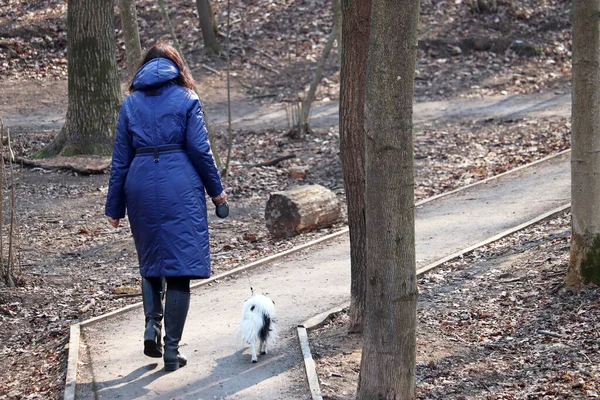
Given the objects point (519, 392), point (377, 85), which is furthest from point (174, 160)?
point (519, 392)

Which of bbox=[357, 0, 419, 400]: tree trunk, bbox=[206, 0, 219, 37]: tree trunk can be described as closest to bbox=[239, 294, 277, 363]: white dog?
bbox=[357, 0, 419, 400]: tree trunk

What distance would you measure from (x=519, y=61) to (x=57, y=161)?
13.2 m

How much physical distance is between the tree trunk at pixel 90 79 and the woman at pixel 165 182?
7977mm

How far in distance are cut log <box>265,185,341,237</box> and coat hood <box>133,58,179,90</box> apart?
4.56 meters

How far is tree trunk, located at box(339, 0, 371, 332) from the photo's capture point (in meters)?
5.73

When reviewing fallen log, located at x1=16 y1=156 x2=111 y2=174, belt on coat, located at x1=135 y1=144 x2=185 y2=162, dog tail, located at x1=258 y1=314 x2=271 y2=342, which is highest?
belt on coat, located at x1=135 y1=144 x2=185 y2=162

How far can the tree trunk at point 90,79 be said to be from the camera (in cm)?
1308

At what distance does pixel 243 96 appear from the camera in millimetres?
20438

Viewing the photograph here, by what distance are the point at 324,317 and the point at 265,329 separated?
1035mm

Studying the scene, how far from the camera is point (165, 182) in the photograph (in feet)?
17.1

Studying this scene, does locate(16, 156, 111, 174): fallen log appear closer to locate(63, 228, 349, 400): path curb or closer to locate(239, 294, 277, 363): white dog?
locate(63, 228, 349, 400): path curb

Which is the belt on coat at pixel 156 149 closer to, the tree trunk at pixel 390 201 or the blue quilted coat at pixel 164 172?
the blue quilted coat at pixel 164 172

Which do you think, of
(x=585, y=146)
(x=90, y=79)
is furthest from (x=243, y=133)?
(x=585, y=146)

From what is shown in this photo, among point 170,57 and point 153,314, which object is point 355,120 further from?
point 153,314
